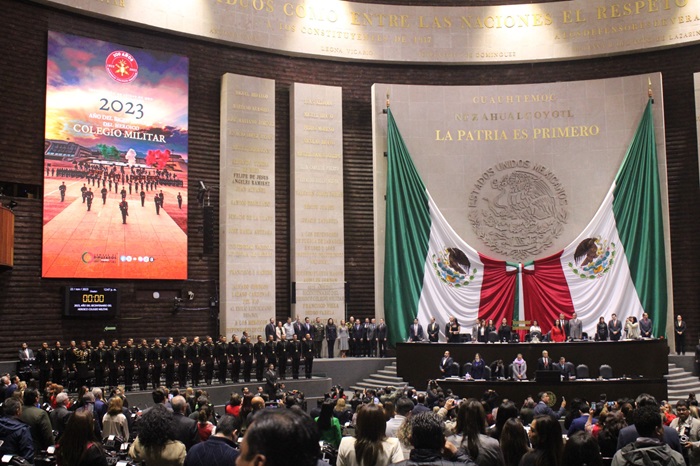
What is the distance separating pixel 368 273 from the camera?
78.7ft

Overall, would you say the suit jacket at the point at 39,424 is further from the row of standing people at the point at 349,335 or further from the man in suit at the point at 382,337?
the man in suit at the point at 382,337

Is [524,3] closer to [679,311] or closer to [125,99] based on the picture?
[679,311]

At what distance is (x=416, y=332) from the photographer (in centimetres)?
2222

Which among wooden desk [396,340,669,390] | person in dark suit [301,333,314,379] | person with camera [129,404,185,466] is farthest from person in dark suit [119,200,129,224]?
person with camera [129,404,185,466]

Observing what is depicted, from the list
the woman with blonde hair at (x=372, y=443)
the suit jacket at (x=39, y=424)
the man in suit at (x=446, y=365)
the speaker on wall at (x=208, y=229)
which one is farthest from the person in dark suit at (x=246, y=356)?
the woman with blonde hair at (x=372, y=443)

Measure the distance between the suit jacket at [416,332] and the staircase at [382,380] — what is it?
1.02m

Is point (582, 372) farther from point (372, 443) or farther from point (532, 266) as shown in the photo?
point (372, 443)

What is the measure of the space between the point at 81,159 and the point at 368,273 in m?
9.01

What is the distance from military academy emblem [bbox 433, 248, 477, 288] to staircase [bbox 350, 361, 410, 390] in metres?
3.63

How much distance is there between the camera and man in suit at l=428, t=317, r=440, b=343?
22.0m

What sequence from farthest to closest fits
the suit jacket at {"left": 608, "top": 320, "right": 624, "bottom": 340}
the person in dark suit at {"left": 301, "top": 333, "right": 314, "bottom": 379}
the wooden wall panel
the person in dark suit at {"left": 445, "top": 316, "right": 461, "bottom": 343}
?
the person in dark suit at {"left": 445, "top": 316, "right": 461, "bottom": 343}
the suit jacket at {"left": 608, "top": 320, "right": 624, "bottom": 340}
the person in dark suit at {"left": 301, "top": 333, "right": 314, "bottom": 379}
the wooden wall panel

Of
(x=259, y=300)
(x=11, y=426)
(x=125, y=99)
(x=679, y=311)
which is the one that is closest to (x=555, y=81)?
(x=679, y=311)

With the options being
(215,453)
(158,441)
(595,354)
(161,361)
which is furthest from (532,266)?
(215,453)

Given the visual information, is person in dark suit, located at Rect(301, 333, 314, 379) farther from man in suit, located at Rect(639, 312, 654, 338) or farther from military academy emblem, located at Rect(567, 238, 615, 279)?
man in suit, located at Rect(639, 312, 654, 338)
